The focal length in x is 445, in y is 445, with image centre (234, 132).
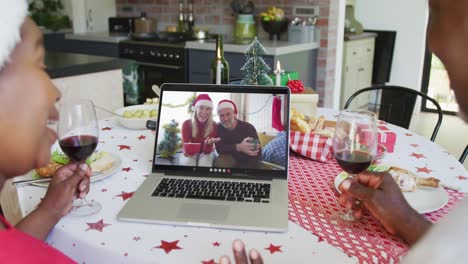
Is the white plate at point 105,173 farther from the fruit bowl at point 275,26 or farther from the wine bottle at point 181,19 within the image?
the wine bottle at point 181,19

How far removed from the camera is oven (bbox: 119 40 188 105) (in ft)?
12.5

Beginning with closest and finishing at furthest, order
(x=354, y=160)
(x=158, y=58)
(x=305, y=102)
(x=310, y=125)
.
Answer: (x=354, y=160)
(x=310, y=125)
(x=305, y=102)
(x=158, y=58)

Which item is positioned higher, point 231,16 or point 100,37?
point 231,16

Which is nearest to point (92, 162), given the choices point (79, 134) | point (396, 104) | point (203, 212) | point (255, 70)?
point (79, 134)

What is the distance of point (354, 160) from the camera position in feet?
3.47

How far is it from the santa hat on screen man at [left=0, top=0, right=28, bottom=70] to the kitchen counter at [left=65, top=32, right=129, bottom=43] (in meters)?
3.67

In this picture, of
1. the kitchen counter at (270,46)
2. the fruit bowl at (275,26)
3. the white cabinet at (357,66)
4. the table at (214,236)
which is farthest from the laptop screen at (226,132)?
the white cabinet at (357,66)

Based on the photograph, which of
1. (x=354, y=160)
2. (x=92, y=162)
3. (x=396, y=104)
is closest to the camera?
(x=354, y=160)

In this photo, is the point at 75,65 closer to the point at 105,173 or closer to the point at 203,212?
the point at 105,173

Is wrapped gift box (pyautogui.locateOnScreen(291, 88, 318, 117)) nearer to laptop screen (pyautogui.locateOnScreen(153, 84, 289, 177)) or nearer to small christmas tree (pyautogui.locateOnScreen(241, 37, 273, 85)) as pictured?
small christmas tree (pyautogui.locateOnScreen(241, 37, 273, 85))

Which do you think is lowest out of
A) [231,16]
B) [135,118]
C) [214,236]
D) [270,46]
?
[214,236]

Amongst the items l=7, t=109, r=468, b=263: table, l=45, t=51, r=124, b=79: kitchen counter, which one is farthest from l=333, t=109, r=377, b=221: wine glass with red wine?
l=45, t=51, r=124, b=79: kitchen counter

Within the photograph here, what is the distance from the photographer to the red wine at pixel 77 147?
1.09 m

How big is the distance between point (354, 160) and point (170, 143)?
510 millimetres
